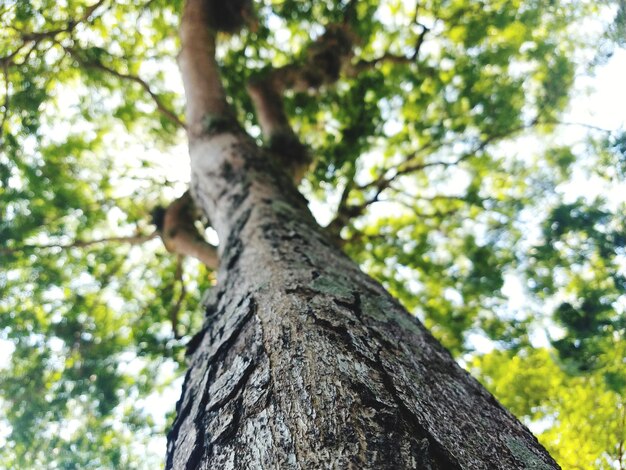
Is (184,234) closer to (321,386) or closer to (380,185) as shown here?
(380,185)

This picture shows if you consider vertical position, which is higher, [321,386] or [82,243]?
[82,243]

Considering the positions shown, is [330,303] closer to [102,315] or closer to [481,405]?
[481,405]

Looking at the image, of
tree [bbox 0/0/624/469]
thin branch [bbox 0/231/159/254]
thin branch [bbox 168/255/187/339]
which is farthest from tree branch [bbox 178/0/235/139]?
thin branch [bbox 168/255/187/339]

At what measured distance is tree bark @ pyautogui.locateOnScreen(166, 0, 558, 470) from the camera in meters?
0.80

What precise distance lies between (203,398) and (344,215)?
444 centimetres

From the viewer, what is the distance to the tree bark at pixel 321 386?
0.80 m

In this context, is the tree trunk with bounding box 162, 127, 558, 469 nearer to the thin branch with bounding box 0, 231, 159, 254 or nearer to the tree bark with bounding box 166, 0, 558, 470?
the tree bark with bounding box 166, 0, 558, 470

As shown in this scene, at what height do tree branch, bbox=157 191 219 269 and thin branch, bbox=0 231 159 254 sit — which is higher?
thin branch, bbox=0 231 159 254

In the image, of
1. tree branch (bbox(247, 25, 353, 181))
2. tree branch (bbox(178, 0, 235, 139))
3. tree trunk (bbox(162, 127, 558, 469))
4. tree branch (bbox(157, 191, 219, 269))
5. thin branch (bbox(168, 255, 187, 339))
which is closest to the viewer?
tree trunk (bbox(162, 127, 558, 469))

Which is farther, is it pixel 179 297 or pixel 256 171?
pixel 179 297

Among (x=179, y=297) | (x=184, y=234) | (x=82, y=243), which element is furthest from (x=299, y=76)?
(x=82, y=243)

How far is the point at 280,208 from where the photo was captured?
235cm

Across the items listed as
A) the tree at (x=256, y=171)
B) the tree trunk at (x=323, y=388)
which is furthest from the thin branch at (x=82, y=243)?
the tree trunk at (x=323, y=388)

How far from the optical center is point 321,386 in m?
0.92
